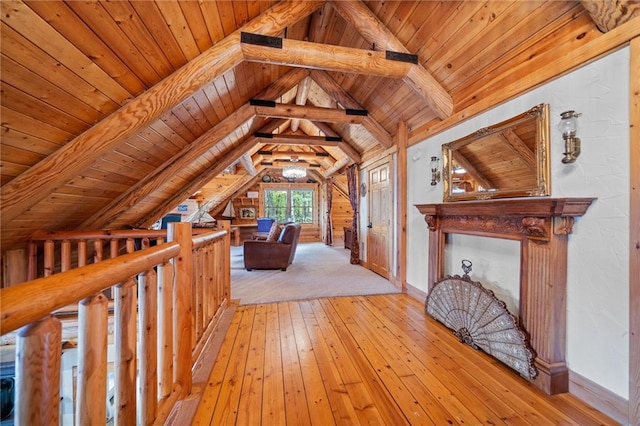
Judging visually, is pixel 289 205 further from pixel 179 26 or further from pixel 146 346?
pixel 146 346

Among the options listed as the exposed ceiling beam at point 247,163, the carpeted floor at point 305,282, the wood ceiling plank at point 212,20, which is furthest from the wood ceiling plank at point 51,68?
the exposed ceiling beam at point 247,163

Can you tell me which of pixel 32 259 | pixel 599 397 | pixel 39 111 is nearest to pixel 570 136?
pixel 599 397

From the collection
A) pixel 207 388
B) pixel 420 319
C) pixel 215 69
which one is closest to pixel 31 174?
pixel 215 69

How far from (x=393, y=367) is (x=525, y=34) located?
258 centimetres

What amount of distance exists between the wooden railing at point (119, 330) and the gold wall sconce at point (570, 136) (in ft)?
7.75

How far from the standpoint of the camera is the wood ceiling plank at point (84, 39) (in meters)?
1.21

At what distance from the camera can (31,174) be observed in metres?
1.80

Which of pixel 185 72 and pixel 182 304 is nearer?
pixel 182 304

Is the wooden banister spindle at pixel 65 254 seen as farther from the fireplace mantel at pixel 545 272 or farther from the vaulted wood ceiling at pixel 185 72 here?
the fireplace mantel at pixel 545 272

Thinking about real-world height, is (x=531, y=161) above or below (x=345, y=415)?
above

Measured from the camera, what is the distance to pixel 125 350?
3.03ft

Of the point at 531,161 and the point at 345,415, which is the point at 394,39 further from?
the point at 345,415

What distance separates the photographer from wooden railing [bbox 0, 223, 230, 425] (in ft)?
1.79

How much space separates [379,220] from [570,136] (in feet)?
10.3
